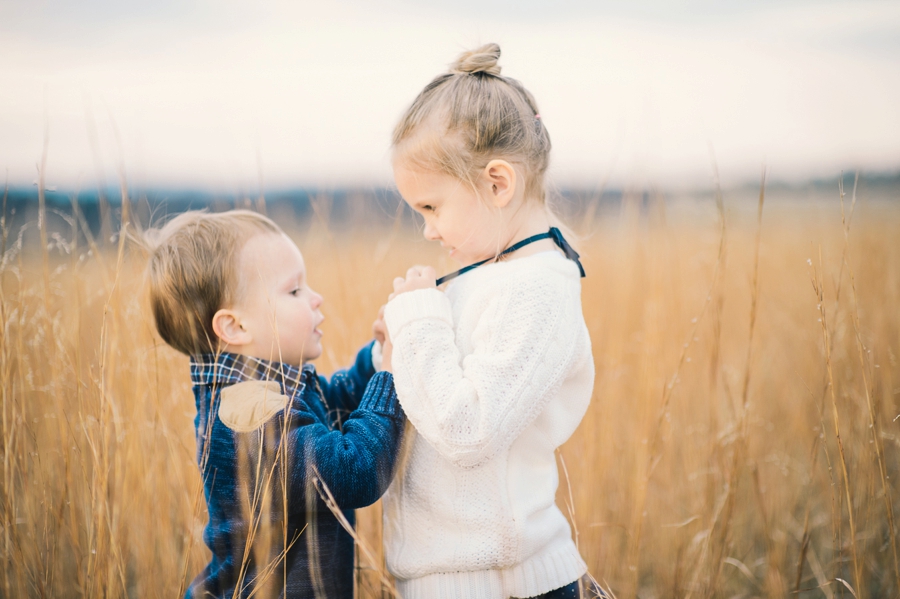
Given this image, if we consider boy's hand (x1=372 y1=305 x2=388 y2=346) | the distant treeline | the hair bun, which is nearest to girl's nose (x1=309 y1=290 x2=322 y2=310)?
boy's hand (x1=372 y1=305 x2=388 y2=346)

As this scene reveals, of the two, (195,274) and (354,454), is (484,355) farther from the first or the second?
(195,274)

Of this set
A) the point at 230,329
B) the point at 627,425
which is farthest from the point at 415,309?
the point at 627,425

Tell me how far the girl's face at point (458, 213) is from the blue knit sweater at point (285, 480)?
13.9 inches

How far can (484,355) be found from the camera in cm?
118

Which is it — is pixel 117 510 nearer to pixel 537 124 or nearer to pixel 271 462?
pixel 271 462

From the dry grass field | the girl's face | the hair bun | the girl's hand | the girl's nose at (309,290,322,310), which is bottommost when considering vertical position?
the dry grass field

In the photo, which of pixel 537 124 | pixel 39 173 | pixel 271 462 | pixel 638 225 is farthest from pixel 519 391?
pixel 638 225

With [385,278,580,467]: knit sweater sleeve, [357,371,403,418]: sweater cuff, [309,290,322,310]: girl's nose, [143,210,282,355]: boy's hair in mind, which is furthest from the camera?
[309,290,322,310]: girl's nose

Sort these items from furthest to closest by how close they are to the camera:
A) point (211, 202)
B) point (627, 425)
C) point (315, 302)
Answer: point (627, 425)
point (211, 202)
point (315, 302)

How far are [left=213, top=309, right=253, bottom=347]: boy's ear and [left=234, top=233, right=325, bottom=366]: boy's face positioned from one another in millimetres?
11

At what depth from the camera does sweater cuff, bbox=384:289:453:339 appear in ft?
4.01

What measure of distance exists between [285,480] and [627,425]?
1900mm

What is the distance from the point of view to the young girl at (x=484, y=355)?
1.16m

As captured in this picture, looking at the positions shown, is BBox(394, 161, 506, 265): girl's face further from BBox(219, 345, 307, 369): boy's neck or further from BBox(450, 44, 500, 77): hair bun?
BBox(219, 345, 307, 369): boy's neck
